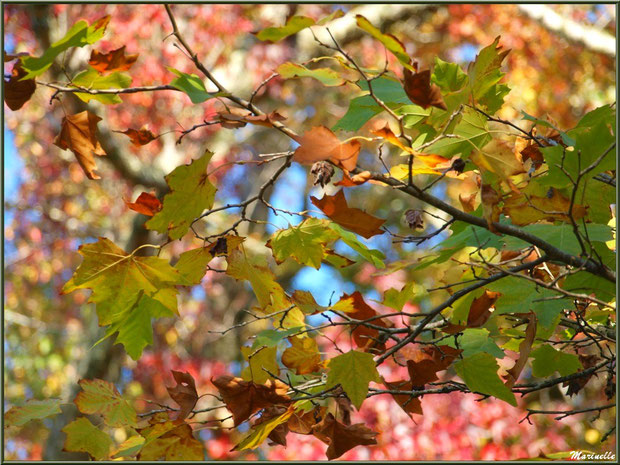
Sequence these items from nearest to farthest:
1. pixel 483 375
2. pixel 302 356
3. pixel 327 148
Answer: pixel 327 148 → pixel 483 375 → pixel 302 356

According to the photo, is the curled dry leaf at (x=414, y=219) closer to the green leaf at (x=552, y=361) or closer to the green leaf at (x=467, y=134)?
the green leaf at (x=467, y=134)

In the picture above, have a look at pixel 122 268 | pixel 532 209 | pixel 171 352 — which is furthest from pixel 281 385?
pixel 171 352

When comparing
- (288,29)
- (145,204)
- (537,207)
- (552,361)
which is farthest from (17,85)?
(552,361)

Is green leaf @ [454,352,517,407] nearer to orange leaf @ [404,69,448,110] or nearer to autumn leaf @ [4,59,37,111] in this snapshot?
orange leaf @ [404,69,448,110]

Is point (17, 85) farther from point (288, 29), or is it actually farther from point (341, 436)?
point (341, 436)

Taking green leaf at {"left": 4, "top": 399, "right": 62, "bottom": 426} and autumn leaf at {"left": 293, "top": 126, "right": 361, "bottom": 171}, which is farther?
green leaf at {"left": 4, "top": 399, "right": 62, "bottom": 426}

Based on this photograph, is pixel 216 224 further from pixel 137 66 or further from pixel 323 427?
pixel 323 427

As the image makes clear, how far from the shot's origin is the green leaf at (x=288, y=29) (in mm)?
714

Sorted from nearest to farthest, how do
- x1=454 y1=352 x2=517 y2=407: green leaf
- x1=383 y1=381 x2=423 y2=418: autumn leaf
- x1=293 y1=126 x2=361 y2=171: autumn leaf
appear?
x1=293 y1=126 x2=361 y2=171: autumn leaf, x1=454 y1=352 x2=517 y2=407: green leaf, x1=383 y1=381 x2=423 y2=418: autumn leaf

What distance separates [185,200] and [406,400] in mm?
412

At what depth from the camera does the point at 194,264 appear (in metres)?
0.78

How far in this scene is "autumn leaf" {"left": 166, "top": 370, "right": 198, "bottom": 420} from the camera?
31.6 inches

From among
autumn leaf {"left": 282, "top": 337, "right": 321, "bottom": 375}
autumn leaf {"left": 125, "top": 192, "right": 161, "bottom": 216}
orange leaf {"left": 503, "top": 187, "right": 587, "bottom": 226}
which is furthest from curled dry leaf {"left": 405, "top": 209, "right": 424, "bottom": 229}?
autumn leaf {"left": 125, "top": 192, "right": 161, "bottom": 216}

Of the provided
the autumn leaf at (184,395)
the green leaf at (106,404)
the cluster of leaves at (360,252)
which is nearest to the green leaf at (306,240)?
the cluster of leaves at (360,252)
